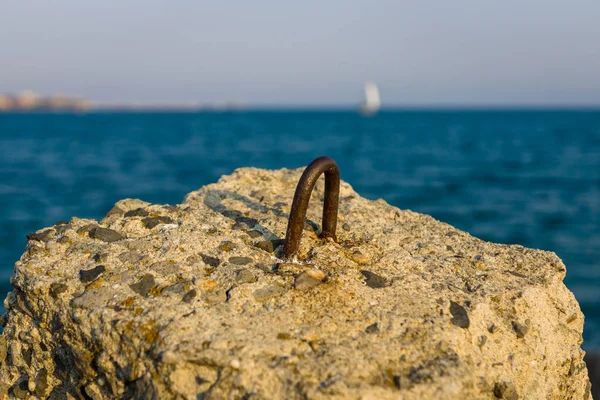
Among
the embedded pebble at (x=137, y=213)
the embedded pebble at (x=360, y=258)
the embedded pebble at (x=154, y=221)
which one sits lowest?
the embedded pebble at (x=360, y=258)

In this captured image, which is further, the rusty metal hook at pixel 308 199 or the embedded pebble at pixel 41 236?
the embedded pebble at pixel 41 236

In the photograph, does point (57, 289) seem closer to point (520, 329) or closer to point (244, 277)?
point (244, 277)

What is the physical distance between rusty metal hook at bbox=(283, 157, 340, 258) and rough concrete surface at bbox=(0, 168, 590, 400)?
0.09 metres

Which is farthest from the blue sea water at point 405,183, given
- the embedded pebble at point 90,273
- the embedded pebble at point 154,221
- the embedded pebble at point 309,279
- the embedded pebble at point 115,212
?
the embedded pebble at point 90,273

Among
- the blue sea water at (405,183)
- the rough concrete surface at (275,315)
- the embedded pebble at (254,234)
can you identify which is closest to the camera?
the rough concrete surface at (275,315)

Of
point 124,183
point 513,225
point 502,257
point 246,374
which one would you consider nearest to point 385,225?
point 502,257

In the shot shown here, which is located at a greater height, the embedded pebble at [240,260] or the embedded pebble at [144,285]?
the embedded pebble at [240,260]

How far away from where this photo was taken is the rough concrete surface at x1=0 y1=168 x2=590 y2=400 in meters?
2.08

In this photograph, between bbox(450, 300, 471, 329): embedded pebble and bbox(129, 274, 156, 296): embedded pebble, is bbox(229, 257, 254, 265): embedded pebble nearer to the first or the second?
bbox(129, 274, 156, 296): embedded pebble

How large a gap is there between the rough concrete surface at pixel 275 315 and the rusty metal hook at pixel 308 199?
95 mm

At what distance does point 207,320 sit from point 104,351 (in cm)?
44

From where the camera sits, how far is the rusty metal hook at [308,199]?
261 cm

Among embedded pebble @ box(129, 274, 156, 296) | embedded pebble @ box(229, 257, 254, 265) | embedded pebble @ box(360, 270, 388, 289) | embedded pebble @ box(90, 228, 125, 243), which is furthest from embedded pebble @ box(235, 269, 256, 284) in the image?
embedded pebble @ box(90, 228, 125, 243)

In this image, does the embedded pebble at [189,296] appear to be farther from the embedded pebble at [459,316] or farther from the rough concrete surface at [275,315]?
the embedded pebble at [459,316]
